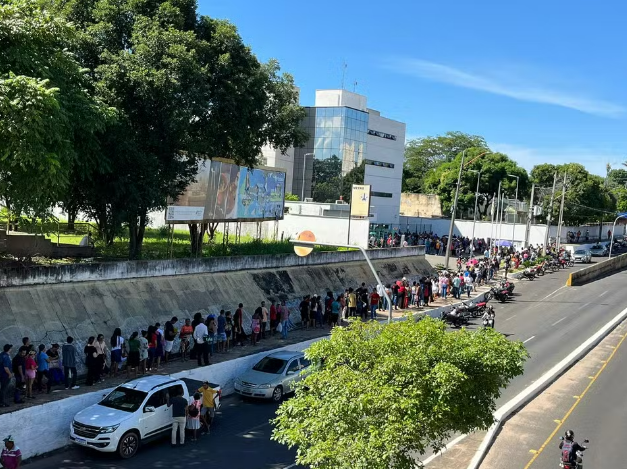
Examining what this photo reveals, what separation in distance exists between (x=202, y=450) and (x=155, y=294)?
851cm

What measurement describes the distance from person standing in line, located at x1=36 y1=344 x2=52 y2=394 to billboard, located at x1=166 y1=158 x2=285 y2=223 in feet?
31.4

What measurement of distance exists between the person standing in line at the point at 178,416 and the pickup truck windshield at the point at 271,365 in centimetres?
385

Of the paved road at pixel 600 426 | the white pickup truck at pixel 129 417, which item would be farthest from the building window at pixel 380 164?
the white pickup truck at pixel 129 417

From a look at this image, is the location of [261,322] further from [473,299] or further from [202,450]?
[473,299]

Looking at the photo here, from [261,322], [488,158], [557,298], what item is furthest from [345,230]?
[488,158]

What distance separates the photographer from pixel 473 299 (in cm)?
3331

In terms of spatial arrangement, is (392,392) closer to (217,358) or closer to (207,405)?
(207,405)

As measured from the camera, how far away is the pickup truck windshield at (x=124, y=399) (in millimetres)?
12695

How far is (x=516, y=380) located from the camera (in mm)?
19359

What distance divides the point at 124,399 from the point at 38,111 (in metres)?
6.94

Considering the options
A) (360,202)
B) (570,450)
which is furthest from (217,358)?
(360,202)

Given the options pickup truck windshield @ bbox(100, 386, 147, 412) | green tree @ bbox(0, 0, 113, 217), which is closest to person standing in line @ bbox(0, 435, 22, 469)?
pickup truck windshield @ bbox(100, 386, 147, 412)

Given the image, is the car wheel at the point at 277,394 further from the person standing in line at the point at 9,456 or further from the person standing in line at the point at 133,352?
the person standing in line at the point at 9,456

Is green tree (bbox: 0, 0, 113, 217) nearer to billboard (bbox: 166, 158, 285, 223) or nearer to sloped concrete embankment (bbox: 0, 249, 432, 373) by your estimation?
sloped concrete embankment (bbox: 0, 249, 432, 373)
